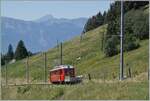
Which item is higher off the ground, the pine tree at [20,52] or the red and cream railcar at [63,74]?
the pine tree at [20,52]

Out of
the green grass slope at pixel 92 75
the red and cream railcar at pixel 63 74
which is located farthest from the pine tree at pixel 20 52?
the red and cream railcar at pixel 63 74

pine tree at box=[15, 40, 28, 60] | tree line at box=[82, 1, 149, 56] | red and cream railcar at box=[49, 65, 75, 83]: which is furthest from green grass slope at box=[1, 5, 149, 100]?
pine tree at box=[15, 40, 28, 60]

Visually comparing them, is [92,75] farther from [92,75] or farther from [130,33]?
[130,33]

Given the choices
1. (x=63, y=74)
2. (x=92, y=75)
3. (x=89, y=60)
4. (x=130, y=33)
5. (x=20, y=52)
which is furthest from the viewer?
(x=20, y=52)

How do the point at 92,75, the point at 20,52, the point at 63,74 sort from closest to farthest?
the point at 63,74 → the point at 92,75 → the point at 20,52

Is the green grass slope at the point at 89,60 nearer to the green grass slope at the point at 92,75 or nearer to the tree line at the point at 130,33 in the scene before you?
the green grass slope at the point at 92,75

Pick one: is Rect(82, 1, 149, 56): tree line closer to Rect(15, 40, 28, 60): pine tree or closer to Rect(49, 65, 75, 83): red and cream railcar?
Rect(49, 65, 75, 83): red and cream railcar

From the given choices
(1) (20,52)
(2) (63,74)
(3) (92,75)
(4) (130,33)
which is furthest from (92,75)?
(1) (20,52)

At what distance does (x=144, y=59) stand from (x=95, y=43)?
52.9 metres

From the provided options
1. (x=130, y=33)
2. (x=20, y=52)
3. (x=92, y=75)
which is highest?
(x=130, y=33)

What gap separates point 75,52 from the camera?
478 feet

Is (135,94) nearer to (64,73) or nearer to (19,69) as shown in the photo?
(64,73)

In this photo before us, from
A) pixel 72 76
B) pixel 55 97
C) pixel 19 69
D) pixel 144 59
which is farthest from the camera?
pixel 19 69

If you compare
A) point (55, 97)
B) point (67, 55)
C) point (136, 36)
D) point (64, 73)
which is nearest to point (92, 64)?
point (136, 36)
